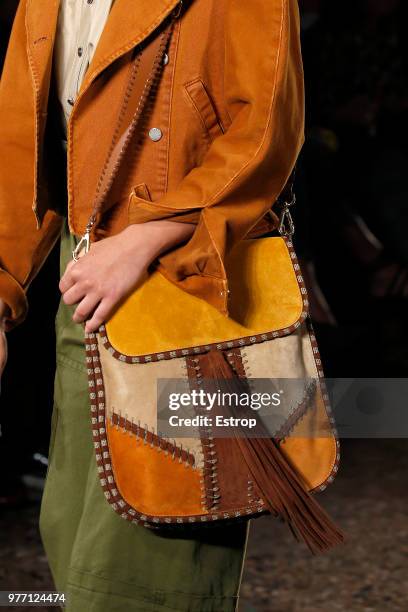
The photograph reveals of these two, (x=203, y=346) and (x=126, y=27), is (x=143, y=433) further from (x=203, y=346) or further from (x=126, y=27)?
(x=126, y=27)

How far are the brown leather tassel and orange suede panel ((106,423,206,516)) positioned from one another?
0.28 feet

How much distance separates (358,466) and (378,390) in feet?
1.69

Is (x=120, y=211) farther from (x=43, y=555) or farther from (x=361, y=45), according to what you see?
(x=361, y=45)

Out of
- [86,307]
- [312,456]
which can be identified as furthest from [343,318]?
[86,307]

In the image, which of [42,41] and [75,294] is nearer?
[75,294]

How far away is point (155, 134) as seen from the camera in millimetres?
1204

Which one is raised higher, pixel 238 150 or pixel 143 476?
pixel 238 150

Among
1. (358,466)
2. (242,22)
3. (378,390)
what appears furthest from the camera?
(378,390)

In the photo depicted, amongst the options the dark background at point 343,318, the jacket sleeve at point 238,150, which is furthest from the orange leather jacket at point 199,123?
the dark background at point 343,318

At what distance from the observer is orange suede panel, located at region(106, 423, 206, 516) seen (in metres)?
1.17

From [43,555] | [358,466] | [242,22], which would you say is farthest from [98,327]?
[358,466]

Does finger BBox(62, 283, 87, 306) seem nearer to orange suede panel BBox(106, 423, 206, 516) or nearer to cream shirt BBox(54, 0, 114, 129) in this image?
orange suede panel BBox(106, 423, 206, 516)

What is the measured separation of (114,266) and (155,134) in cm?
17

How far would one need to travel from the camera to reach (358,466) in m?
3.01
